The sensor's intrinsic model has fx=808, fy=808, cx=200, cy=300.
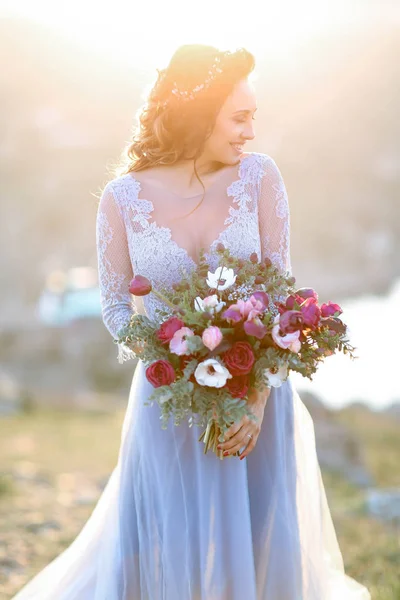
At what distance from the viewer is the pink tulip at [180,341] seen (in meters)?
2.39

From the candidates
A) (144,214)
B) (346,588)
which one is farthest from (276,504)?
(144,214)

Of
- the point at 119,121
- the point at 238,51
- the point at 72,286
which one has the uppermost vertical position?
the point at 119,121

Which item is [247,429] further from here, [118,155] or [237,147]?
[118,155]

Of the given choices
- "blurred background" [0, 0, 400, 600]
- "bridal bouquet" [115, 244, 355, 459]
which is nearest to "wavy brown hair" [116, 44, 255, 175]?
"bridal bouquet" [115, 244, 355, 459]

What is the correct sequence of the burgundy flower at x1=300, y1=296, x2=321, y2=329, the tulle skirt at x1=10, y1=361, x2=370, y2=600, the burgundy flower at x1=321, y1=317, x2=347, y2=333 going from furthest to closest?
1. the tulle skirt at x1=10, y1=361, x2=370, y2=600
2. the burgundy flower at x1=321, y1=317, x2=347, y2=333
3. the burgundy flower at x1=300, y1=296, x2=321, y2=329

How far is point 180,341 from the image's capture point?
2.42m

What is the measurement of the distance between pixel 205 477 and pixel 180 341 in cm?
67

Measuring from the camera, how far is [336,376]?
19.4m

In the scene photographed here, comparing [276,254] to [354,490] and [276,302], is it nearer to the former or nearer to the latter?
[276,302]

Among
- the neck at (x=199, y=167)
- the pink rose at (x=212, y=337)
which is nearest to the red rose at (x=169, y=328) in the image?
the pink rose at (x=212, y=337)

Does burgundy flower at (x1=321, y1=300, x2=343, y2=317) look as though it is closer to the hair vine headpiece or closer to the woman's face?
the woman's face

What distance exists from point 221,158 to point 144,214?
13.8 inches

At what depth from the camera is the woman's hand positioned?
103 inches

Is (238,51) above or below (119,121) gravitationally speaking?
below
